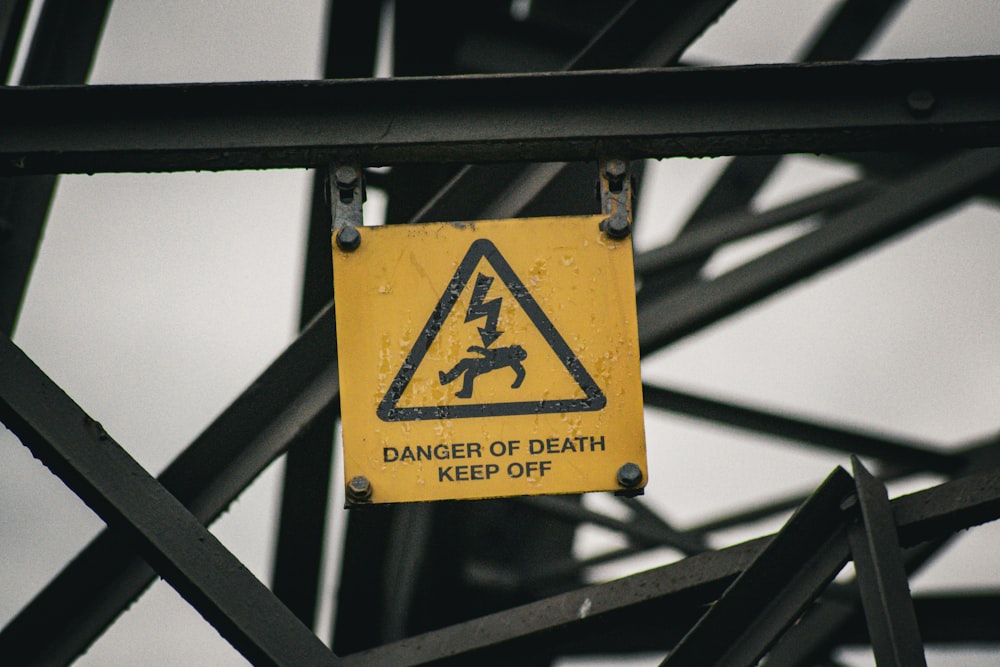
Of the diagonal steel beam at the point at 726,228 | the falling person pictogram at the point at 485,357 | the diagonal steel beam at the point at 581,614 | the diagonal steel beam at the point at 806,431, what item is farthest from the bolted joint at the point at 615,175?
the diagonal steel beam at the point at 806,431

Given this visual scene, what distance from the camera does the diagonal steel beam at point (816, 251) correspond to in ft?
16.9

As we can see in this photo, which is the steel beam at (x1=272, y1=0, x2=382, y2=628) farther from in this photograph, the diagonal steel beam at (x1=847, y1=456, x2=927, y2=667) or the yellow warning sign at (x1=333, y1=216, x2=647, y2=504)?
the diagonal steel beam at (x1=847, y1=456, x2=927, y2=667)

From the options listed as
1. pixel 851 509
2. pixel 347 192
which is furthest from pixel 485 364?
pixel 851 509

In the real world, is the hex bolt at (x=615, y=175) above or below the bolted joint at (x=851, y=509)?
above

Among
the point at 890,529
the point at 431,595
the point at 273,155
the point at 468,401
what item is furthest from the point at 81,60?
the point at 431,595

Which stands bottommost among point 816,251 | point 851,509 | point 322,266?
point 851,509

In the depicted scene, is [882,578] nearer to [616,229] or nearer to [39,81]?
[616,229]

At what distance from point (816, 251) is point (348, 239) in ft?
7.90

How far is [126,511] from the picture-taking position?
345 cm

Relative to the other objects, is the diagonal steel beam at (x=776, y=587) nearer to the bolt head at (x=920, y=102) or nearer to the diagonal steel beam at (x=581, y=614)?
the diagonal steel beam at (x=581, y=614)

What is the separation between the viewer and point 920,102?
358 cm

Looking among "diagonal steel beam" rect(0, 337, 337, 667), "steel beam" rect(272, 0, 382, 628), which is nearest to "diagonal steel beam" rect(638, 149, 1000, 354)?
"steel beam" rect(272, 0, 382, 628)

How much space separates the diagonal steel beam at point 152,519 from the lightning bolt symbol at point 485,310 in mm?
819

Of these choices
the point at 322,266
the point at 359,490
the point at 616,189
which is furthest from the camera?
the point at 322,266
